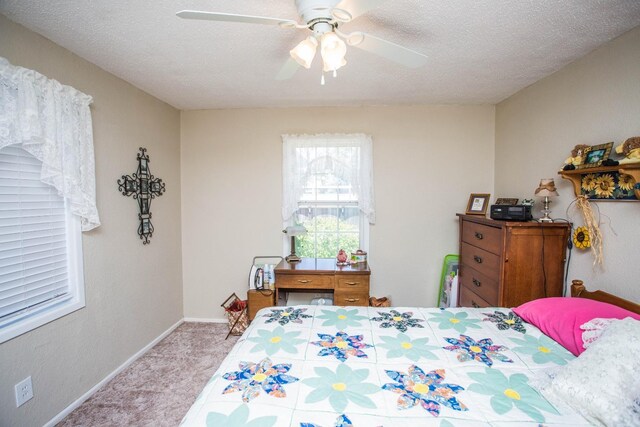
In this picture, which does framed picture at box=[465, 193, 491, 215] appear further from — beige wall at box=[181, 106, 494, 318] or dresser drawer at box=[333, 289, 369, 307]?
dresser drawer at box=[333, 289, 369, 307]

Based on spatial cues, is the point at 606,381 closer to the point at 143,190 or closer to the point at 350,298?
the point at 350,298

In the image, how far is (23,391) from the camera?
1.64 m

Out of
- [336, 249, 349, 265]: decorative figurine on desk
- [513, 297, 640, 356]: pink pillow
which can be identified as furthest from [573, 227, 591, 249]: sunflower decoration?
[336, 249, 349, 265]: decorative figurine on desk

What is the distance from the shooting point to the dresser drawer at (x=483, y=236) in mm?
2242

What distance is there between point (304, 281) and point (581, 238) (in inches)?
85.3

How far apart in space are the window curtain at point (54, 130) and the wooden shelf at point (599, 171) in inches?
130

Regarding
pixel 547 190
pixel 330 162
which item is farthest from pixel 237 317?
pixel 547 190

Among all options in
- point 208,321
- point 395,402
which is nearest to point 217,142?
point 208,321

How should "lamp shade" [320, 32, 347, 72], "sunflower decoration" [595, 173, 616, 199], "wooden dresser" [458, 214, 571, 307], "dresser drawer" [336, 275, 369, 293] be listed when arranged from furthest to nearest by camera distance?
"dresser drawer" [336, 275, 369, 293]
"wooden dresser" [458, 214, 571, 307]
"sunflower decoration" [595, 173, 616, 199]
"lamp shade" [320, 32, 347, 72]

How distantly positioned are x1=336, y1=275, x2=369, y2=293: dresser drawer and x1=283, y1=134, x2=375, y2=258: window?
0.51 meters

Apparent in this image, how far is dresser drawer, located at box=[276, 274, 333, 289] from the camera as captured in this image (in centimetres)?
279

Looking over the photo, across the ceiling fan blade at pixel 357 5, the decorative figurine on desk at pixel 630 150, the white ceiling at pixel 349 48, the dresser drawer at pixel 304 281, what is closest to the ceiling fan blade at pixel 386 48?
the ceiling fan blade at pixel 357 5

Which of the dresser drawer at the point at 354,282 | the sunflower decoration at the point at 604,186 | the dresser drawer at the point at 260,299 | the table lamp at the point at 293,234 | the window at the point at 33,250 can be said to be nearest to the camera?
the window at the point at 33,250

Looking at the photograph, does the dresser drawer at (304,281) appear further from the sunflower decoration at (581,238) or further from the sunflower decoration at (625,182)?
the sunflower decoration at (625,182)
